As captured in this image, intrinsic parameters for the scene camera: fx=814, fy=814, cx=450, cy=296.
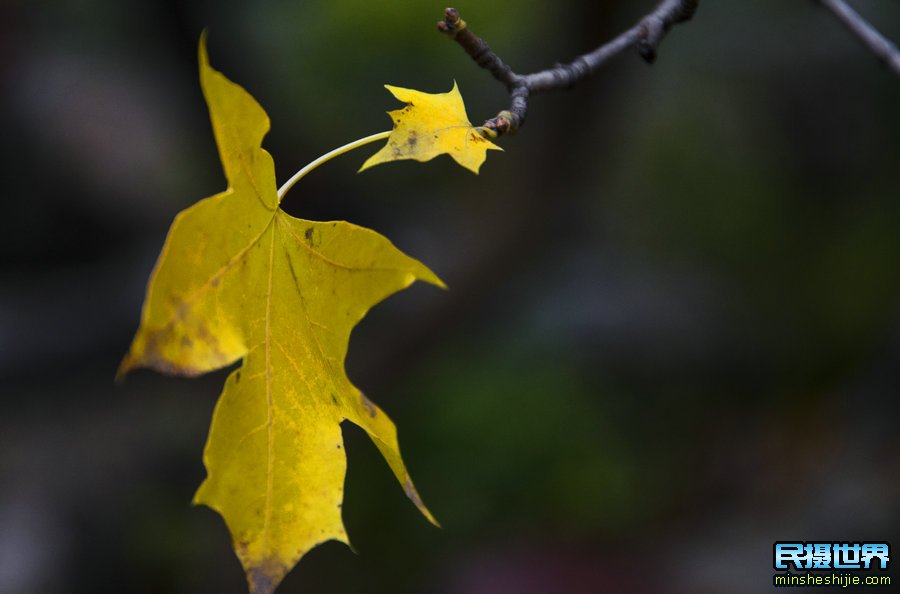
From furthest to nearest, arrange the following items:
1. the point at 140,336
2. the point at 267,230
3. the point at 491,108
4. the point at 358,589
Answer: the point at 491,108 → the point at 358,589 → the point at 267,230 → the point at 140,336

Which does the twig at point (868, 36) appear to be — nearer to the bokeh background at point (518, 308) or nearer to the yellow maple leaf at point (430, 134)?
the yellow maple leaf at point (430, 134)

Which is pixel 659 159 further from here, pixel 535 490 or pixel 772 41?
pixel 535 490

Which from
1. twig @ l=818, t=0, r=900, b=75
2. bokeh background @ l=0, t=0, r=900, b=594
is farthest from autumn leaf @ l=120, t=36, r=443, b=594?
bokeh background @ l=0, t=0, r=900, b=594

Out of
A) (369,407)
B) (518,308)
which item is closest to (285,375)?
(369,407)

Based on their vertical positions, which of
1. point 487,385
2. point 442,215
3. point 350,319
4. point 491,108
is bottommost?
point 487,385

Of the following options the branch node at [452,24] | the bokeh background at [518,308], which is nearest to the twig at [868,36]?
the branch node at [452,24]

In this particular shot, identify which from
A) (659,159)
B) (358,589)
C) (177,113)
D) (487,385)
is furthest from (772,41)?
(358,589)
